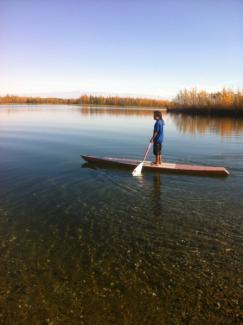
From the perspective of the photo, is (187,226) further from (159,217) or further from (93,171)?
(93,171)

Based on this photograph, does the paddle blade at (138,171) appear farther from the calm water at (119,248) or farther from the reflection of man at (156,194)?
the reflection of man at (156,194)

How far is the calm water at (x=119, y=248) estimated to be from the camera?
5.20 meters

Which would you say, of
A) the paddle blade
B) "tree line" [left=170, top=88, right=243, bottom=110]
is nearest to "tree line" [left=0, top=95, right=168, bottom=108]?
"tree line" [left=170, top=88, right=243, bottom=110]

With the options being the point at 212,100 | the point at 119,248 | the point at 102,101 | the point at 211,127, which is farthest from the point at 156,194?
the point at 102,101

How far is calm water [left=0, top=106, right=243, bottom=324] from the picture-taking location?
17.0 ft

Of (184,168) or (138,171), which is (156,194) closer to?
(138,171)

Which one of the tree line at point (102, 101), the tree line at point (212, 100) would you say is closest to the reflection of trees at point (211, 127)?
the tree line at point (212, 100)

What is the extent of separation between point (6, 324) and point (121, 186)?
7.59 meters

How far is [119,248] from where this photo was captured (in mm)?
7137

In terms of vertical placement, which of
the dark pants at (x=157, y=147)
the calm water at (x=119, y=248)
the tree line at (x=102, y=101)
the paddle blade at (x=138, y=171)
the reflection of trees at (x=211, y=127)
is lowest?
the calm water at (x=119, y=248)

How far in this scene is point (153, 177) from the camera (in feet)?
44.2

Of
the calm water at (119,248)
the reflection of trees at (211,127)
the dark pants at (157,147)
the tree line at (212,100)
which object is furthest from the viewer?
the tree line at (212,100)

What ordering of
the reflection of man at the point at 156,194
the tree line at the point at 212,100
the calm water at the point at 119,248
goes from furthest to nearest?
the tree line at the point at 212,100 < the reflection of man at the point at 156,194 < the calm water at the point at 119,248

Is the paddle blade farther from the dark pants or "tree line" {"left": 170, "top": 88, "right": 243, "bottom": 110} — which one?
"tree line" {"left": 170, "top": 88, "right": 243, "bottom": 110}
